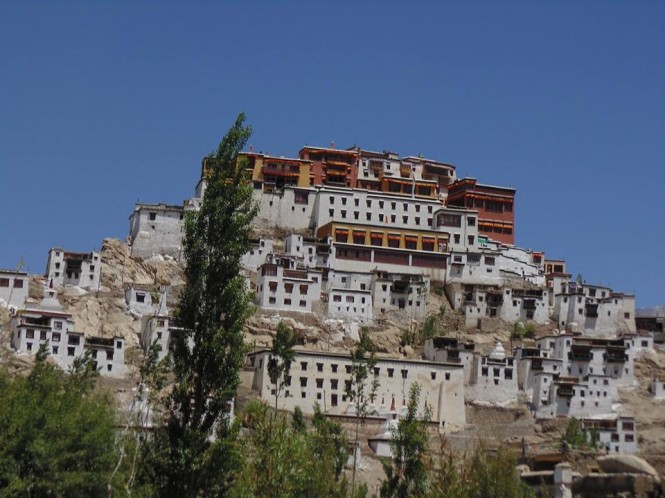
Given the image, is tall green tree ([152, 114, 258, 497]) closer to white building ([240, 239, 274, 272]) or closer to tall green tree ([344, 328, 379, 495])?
tall green tree ([344, 328, 379, 495])

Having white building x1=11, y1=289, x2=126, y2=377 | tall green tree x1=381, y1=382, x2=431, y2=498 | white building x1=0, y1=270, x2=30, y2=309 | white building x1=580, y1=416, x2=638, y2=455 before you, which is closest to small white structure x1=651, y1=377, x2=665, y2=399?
white building x1=580, y1=416, x2=638, y2=455

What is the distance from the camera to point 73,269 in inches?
3056

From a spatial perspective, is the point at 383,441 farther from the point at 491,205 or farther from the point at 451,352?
the point at 491,205

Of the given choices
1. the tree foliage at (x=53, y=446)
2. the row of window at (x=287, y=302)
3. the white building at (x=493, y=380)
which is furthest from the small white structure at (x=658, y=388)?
the tree foliage at (x=53, y=446)

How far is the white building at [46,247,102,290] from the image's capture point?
77000mm

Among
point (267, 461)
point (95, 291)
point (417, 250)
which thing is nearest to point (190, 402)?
point (267, 461)

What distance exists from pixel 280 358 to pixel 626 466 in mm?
47342

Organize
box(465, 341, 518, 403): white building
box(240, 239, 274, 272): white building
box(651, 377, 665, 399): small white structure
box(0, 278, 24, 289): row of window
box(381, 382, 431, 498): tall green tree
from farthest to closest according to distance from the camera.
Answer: box(240, 239, 274, 272): white building → box(651, 377, 665, 399): small white structure → box(465, 341, 518, 403): white building → box(0, 278, 24, 289): row of window → box(381, 382, 431, 498): tall green tree

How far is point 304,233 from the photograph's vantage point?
9006 centimetres

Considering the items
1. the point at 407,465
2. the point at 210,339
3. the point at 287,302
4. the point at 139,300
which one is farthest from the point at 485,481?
the point at 287,302

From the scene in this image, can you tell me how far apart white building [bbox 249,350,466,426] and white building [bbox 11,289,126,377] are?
8378 millimetres

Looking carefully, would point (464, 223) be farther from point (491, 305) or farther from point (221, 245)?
point (221, 245)


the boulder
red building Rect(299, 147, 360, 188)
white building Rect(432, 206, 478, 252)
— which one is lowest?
the boulder

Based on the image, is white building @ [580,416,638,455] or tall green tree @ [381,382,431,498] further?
white building @ [580,416,638,455]
